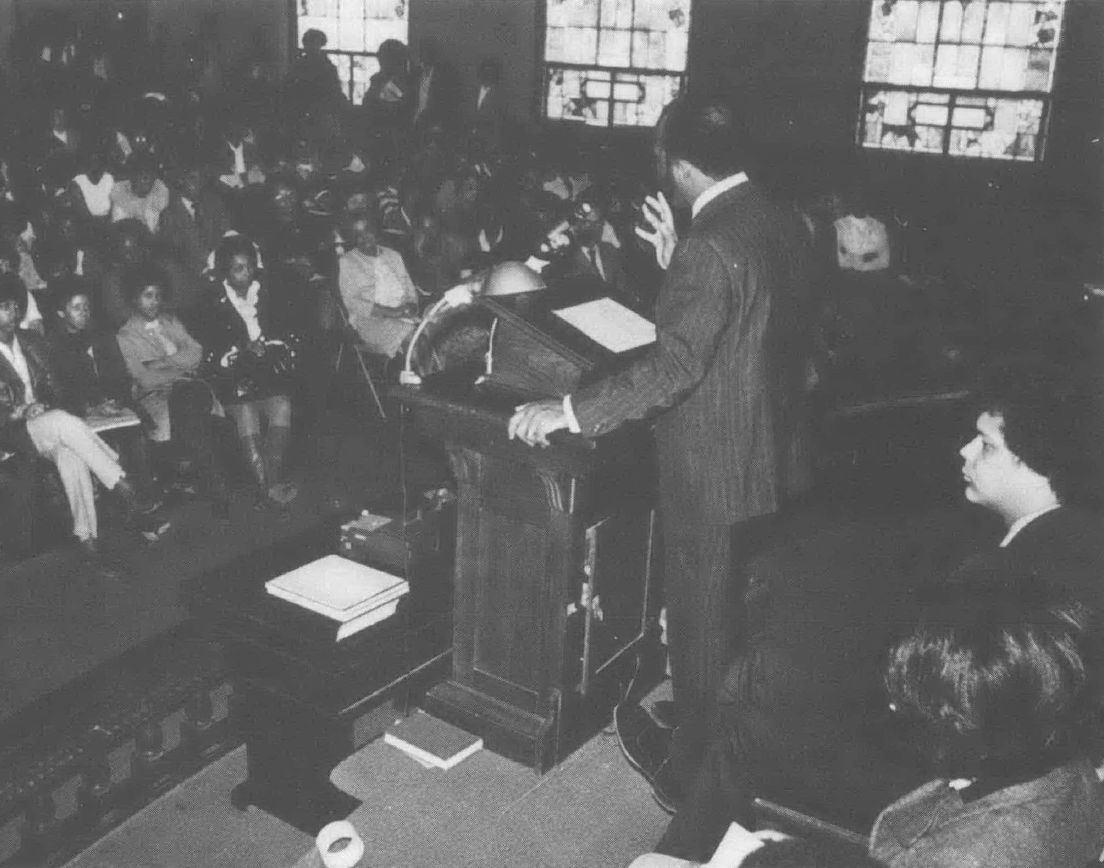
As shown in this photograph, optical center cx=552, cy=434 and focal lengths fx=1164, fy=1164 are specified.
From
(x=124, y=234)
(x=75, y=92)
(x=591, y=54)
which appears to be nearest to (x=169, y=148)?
(x=75, y=92)

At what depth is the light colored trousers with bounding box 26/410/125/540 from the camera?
4367 millimetres

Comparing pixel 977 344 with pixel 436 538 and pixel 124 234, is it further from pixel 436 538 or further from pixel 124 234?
pixel 124 234

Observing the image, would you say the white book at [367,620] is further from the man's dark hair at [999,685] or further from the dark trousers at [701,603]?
the man's dark hair at [999,685]

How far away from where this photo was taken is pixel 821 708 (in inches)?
85.2

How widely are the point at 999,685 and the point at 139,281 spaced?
175 inches

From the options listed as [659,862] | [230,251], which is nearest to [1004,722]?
[659,862]

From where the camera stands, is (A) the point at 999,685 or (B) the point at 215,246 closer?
(A) the point at 999,685

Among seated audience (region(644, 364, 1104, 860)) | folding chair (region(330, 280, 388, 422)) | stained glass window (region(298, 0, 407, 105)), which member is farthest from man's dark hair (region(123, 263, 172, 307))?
stained glass window (region(298, 0, 407, 105))

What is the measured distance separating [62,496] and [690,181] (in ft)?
9.99

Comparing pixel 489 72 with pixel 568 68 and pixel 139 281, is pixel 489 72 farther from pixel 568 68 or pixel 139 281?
pixel 139 281

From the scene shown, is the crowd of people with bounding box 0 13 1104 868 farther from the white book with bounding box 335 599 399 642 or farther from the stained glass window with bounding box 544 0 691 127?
the stained glass window with bounding box 544 0 691 127

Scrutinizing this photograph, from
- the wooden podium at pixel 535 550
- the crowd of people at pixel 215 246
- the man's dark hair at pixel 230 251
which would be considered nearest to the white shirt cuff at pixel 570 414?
the wooden podium at pixel 535 550

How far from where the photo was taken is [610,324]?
103 inches

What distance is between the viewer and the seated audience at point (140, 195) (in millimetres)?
6754
